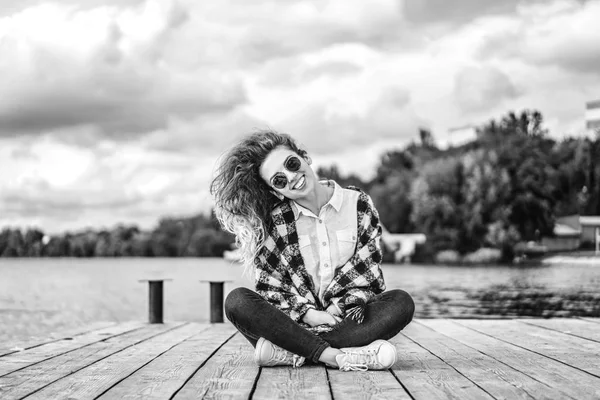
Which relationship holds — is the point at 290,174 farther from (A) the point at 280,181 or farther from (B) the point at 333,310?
(B) the point at 333,310

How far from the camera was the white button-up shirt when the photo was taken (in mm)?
4156

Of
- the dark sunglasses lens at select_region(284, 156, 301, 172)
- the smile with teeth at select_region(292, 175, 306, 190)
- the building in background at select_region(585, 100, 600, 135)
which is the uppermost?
the building in background at select_region(585, 100, 600, 135)

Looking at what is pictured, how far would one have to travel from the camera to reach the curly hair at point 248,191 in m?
4.24

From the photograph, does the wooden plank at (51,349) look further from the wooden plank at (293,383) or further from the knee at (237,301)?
the wooden plank at (293,383)

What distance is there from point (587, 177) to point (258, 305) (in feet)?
209

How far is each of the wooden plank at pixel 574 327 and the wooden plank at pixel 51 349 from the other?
11.8 ft

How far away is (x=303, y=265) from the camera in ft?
13.7

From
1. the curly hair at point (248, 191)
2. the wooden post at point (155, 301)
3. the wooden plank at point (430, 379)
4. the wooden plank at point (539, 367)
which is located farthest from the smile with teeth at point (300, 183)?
the wooden post at point (155, 301)

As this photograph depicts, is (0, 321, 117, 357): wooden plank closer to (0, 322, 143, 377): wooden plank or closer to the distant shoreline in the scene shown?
(0, 322, 143, 377): wooden plank

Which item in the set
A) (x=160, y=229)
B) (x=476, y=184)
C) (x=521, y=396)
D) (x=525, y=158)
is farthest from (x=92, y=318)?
(x=160, y=229)

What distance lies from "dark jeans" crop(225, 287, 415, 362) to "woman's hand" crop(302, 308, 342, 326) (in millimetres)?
64

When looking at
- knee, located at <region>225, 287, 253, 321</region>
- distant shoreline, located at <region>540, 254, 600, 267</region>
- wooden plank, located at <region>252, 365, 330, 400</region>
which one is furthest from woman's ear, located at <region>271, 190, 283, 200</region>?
distant shoreline, located at <region>540, 254, 600, 267</region>

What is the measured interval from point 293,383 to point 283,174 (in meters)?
1.14

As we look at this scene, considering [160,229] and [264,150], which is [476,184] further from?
[160,229]
